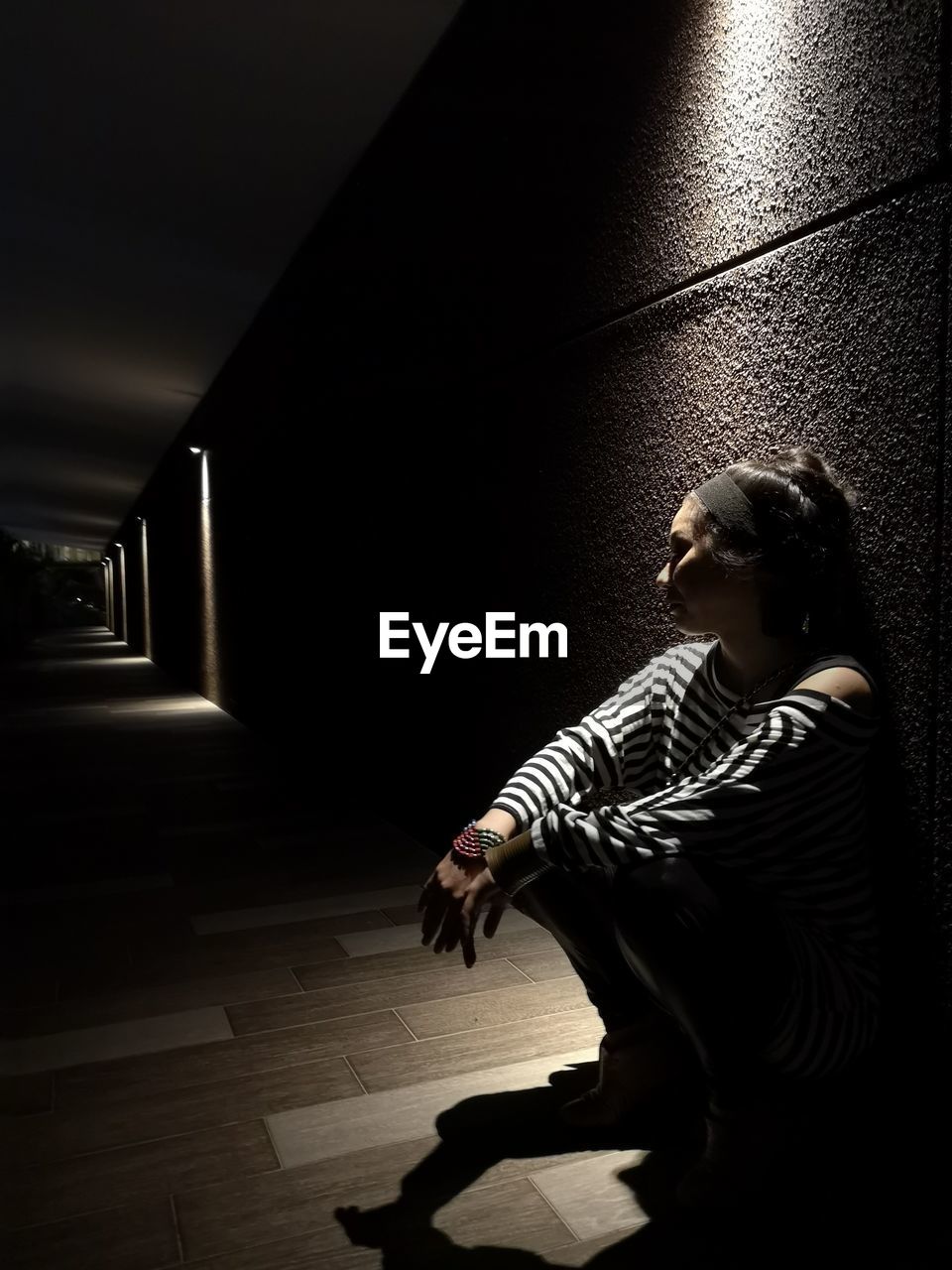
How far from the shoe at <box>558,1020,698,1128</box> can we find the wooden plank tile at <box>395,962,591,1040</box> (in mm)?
548

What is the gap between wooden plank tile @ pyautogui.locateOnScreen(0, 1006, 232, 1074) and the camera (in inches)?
91.1

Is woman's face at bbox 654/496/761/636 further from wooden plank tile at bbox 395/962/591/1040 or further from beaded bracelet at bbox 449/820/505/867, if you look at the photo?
wooden plank tile at bbox 395/962/591/1040

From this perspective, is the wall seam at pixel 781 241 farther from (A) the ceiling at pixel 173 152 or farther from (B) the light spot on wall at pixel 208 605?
(B) the light spot on wall at pixel 208 605

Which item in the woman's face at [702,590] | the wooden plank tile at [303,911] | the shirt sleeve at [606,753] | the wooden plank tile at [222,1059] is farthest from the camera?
the wooden plank tile at [303,911]

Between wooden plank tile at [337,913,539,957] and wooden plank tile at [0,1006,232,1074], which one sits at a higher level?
wooden plank tile at [0,1006,232,1074]

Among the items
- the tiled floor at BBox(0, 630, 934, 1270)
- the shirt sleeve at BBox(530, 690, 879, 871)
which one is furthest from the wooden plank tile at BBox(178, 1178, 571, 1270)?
the shirt sleeve at BBox(530, 690, 879, 871)

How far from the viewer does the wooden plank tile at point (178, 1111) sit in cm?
196

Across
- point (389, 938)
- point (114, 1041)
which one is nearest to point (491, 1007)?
point (389, 938)

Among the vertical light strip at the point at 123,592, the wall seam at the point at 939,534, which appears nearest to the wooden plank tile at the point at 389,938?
the wall seam at the point at 939,534

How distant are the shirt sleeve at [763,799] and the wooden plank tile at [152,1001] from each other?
4.72 ft

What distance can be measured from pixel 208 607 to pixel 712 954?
358 inches

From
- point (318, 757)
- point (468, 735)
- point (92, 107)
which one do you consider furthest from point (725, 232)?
point (318, 757)

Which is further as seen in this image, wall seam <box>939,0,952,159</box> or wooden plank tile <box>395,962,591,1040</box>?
wooden plank tile <box>395,962,591,1040</box>

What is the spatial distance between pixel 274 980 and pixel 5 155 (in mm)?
4145
